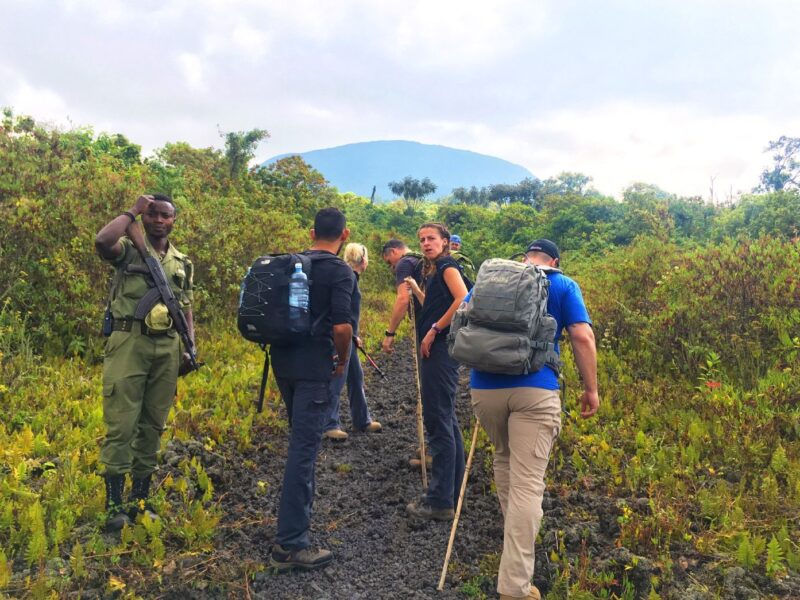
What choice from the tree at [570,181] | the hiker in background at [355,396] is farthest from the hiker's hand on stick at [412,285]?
the tree at [570,181]

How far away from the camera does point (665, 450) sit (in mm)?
5332

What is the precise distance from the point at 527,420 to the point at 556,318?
0.70 m

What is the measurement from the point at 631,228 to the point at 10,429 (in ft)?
72.1

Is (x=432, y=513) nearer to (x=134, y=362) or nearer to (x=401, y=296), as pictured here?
(x=401, y=296)

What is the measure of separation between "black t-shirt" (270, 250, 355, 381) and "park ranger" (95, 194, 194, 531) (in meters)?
0.88

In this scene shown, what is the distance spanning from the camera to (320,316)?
3.78 m

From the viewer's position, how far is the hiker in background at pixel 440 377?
4.42m

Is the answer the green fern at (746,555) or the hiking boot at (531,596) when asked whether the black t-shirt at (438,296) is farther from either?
the green fern at (746,555)

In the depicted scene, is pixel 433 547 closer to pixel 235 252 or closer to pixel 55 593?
pixel 55 593

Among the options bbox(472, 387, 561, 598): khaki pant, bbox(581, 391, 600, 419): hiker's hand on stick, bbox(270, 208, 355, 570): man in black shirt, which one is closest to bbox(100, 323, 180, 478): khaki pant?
bbox(270, 208, 355, 570): man in black shirt

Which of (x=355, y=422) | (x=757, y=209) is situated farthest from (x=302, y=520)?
(x=757, y=209)

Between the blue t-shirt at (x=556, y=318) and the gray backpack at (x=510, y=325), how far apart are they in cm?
10

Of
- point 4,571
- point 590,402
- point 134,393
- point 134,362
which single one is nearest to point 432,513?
point 590,402

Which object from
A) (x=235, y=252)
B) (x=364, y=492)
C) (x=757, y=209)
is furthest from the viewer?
(x=757, y=209)
